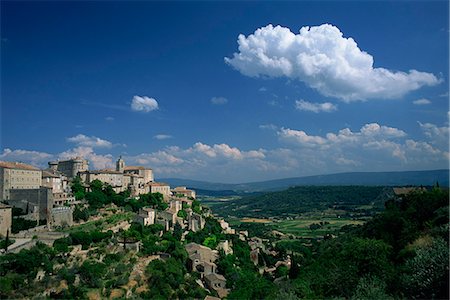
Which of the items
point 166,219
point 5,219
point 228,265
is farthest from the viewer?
point 166,219

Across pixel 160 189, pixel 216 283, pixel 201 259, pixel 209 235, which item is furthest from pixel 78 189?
pixel 216 283

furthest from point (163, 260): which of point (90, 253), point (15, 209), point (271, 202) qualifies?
point (271, 202)

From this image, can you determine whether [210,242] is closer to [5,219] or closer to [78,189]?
[78,189]

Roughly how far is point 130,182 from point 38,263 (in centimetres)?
3624

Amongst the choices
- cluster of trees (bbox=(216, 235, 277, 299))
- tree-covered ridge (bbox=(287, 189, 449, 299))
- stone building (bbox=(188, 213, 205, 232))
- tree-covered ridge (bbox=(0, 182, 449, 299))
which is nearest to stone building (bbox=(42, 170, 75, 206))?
tree-covered ridge (bbox=(0, 182, 449, 299))

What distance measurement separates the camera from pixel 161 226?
Answer: 4741 cm

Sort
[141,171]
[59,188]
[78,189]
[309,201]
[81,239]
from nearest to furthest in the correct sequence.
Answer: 1. [81,239]
2. [59,188]
3. [78,189]
4. [141,171]
5. [309,201]

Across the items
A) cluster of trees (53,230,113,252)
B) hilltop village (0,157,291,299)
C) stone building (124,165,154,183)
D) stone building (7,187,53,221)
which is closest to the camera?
hilltop village (0,157,291,299)

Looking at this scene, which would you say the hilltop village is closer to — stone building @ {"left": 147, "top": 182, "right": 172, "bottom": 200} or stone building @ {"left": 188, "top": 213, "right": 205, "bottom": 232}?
stone building @ {"left": 188, "top": 213, "right": 205, "bottom": 232}

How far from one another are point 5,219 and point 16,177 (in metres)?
8.31

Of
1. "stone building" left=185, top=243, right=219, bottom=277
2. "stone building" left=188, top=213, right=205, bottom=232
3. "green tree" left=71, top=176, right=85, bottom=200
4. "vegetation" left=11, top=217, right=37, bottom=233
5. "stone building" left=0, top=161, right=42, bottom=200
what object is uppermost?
"stone building" left=0, top=161, right=42, bottom=200

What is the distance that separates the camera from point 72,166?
59594 mm

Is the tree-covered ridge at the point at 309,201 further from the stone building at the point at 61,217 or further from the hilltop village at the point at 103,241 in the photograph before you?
the stone building at the point at 61,217

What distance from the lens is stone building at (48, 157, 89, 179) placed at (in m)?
59.3
